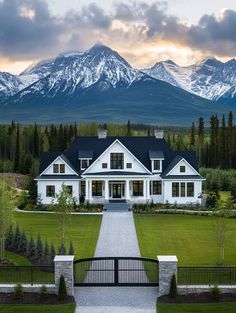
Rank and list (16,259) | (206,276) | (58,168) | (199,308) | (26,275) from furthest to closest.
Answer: (58,168), (16,259), (26,275), (206,276), (199,308)

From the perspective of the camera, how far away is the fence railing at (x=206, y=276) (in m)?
24.3

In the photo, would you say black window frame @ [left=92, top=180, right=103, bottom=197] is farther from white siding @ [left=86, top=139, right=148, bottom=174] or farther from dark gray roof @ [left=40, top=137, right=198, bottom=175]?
dark gray roof @ [left=40, top=137, right=198, bottom=175]

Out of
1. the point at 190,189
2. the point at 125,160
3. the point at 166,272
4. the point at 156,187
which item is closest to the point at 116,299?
the point at 166,272

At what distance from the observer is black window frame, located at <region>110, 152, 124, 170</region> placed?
186ft

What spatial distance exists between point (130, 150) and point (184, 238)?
76.4 feet

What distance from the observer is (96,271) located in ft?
84.5

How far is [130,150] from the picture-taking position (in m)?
58.9

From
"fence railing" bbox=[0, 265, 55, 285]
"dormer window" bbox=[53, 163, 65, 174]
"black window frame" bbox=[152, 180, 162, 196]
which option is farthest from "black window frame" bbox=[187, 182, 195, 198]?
"fence railing" bbox=[0, 265, 55, 285]

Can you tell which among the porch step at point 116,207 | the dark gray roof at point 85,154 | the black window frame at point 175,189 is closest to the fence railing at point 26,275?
the porch step at point 116,207

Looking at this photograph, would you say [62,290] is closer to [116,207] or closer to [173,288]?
[173,288]

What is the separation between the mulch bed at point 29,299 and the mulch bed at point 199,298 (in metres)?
3.68

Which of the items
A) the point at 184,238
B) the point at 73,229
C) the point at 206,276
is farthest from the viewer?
the point at 73,229

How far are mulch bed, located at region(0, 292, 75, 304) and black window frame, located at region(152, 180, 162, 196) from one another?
34.3 metres

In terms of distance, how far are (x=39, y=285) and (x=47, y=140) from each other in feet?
282
